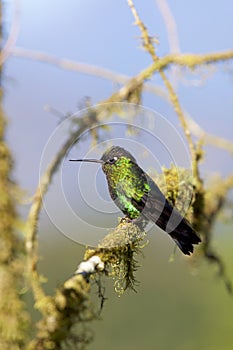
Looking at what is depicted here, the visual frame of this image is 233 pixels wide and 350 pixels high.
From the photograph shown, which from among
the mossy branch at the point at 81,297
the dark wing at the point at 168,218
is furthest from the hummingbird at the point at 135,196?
the mossy branch at the point at 81,297

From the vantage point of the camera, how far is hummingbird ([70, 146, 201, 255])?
1617mm

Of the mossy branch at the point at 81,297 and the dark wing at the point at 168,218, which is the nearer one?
the dark wing at the point at 168,218

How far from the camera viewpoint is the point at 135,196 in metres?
1.67

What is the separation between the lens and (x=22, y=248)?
2.36 metres

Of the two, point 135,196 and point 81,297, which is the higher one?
point 81,297

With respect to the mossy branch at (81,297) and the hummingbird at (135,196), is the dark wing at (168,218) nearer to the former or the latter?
the hummingbird at (135,196)

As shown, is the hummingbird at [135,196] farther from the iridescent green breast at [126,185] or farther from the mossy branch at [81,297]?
the mossy branch at [81,297]

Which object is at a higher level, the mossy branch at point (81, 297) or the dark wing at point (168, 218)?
the mossy branch at point (81, 297)

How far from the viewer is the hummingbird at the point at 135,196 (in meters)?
1.62

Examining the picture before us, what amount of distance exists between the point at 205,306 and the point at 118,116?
6163 mm

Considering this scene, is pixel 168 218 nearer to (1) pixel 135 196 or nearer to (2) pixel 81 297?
(1) pixel 135 196

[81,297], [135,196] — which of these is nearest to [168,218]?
[135,196]

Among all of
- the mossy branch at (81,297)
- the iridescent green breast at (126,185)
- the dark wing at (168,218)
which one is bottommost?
the dark wing at (168,218)

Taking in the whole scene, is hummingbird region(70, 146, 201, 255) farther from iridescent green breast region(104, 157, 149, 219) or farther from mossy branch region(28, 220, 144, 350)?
mossy branch region(28, 220, 144, 350)
